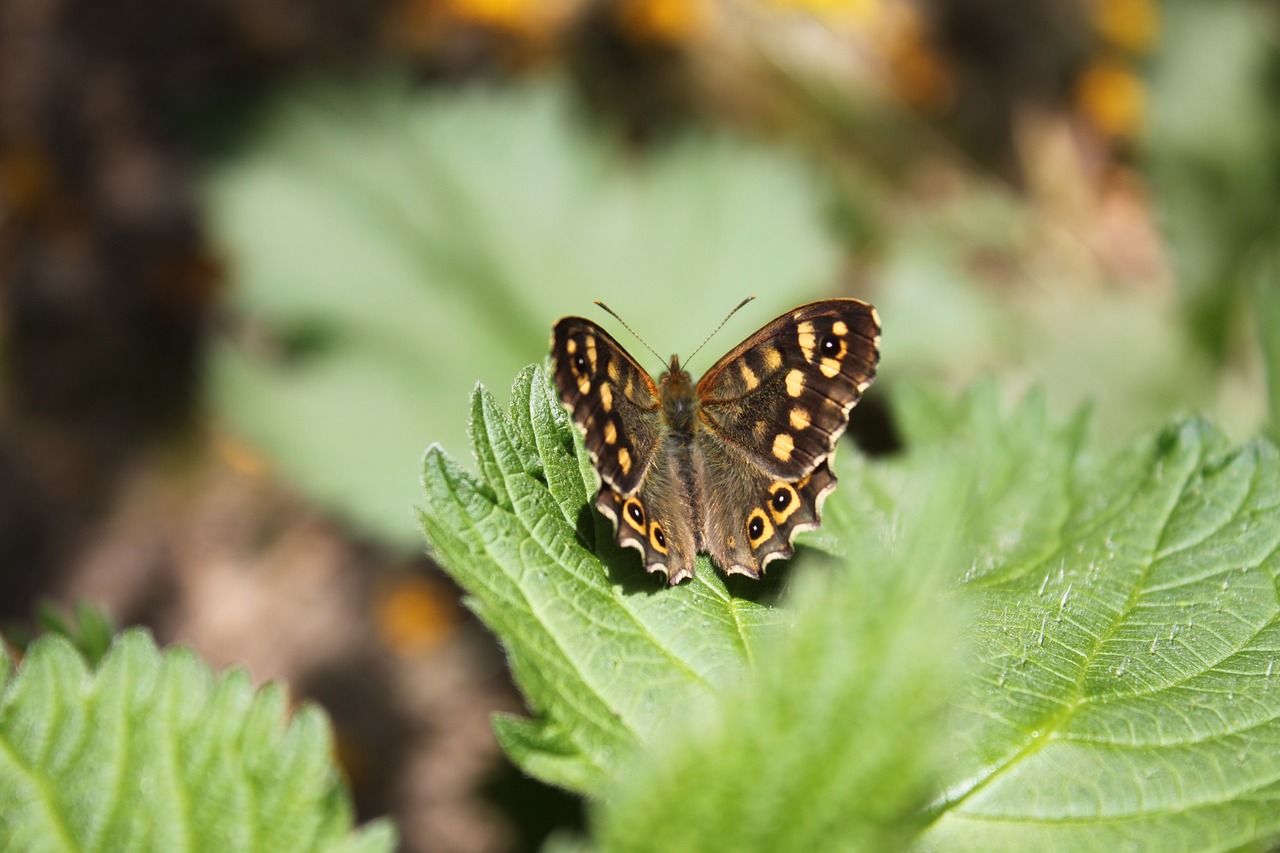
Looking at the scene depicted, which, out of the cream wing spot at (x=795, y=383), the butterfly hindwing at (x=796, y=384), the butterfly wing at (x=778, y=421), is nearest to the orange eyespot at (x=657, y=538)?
the butterfly wing at (x=778, y=421)

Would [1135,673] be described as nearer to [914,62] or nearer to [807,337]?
[807,337]

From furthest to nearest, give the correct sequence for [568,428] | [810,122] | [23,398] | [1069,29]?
1. [1069,29]
2. [810,122]
3. [23,398]
4. [568,428]

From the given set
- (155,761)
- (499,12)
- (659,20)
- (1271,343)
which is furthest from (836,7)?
(155,761)

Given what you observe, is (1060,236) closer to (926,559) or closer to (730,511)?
(730,511)

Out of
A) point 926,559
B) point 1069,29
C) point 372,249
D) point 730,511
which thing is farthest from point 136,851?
point 1069,29

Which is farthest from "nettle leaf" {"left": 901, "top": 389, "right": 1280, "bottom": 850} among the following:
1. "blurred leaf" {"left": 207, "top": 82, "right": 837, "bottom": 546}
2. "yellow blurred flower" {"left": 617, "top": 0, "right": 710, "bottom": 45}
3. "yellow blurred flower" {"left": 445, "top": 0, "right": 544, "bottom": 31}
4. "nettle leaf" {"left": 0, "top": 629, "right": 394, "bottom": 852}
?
"yellow blurred flower" {"left": 445, "top": 0, "right": 544, "bottom": 31}

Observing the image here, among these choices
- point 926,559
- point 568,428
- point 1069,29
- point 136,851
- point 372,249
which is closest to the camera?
point 926,559

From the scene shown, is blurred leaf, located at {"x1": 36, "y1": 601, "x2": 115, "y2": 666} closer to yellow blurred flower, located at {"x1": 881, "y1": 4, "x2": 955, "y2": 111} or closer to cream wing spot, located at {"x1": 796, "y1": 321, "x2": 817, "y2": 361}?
cream wing spot, located at {"x1": 796, "y1": 321, "x2": 817, "y2": 361}
